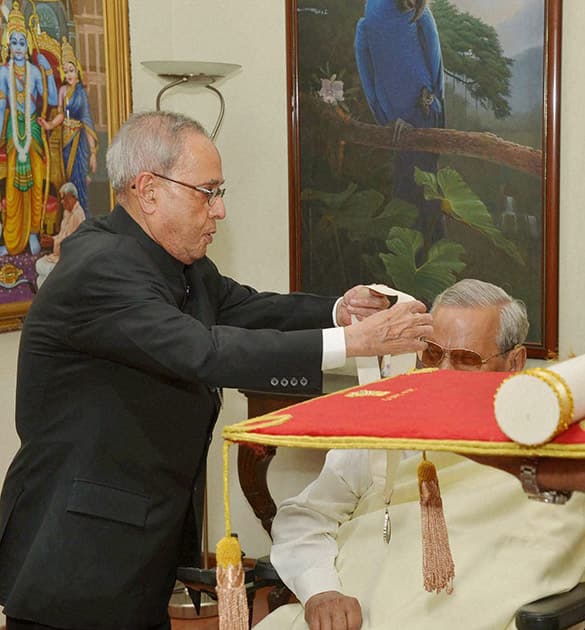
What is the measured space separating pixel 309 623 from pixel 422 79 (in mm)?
2579

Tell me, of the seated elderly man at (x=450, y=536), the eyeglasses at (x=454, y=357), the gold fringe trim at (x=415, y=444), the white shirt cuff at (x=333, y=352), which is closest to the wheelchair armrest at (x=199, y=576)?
the seated elderly man at (x=450, y=536)

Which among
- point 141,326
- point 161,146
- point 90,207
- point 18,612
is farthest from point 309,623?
point 90,207

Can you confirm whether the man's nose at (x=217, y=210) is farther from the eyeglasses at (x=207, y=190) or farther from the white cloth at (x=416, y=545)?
the white cloth at (x=416, y=545)

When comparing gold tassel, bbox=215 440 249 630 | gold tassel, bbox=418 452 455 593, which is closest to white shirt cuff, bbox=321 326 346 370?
gold tassel, bbox=418 452 455 593

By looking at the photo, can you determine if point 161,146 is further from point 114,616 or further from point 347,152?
point 347,152

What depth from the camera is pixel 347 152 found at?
4.76 metres

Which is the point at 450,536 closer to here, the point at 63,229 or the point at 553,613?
A: the point at 553,613

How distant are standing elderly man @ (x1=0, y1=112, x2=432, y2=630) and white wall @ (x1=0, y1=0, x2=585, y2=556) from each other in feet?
7.74

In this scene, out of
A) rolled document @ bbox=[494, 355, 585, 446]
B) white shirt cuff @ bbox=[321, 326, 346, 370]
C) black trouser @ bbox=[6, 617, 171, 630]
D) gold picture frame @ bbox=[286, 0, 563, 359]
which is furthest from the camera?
gold picture frame @ bbox=[286, 0, 563, 359]

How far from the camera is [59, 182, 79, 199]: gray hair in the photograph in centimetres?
440

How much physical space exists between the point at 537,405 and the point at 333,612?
125 cm

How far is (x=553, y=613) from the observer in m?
2.21

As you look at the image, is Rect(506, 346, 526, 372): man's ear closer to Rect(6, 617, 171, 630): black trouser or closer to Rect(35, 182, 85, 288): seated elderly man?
Rect(6, 617, 171, 630): black trouser

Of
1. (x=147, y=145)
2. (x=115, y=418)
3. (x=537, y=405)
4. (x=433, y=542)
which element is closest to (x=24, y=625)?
(x=115, y=418)
